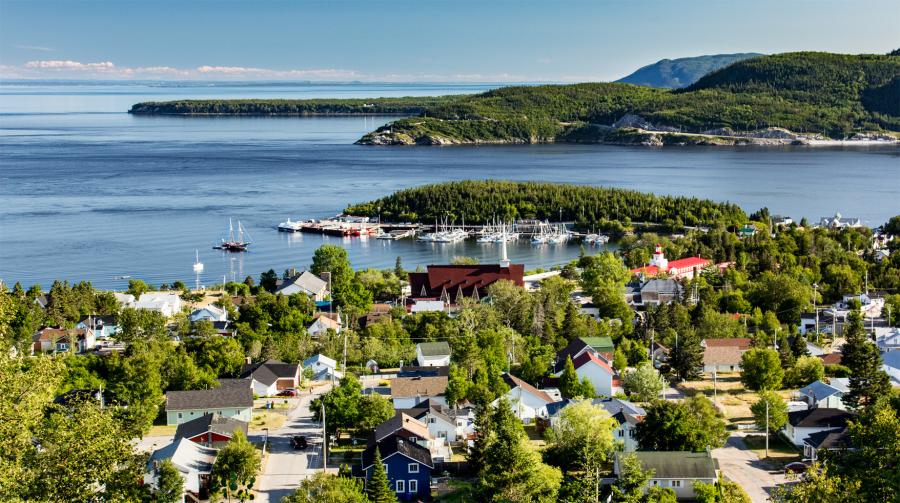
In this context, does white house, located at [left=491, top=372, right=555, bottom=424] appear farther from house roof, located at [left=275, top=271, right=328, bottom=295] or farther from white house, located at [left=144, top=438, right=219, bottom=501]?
house roof, located at [left=275, top=271, right=328, bottom=295]

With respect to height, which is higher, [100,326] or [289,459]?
[100,326]

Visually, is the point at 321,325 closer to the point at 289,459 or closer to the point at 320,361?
the point at 320,361

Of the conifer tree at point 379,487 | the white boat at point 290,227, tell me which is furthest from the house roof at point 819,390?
the white boat at point 290,227

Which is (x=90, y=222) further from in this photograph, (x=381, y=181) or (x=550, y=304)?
(x=550, y=304)

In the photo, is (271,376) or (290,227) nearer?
(271,376)

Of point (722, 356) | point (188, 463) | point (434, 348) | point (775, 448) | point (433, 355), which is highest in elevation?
point (188, 463)

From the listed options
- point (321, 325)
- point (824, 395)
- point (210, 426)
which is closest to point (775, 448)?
point (824, 395)

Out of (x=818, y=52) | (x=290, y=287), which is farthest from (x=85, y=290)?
(x=818, y=52)
